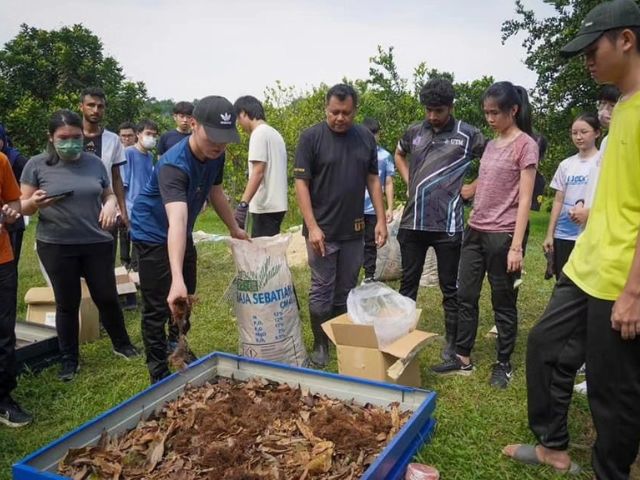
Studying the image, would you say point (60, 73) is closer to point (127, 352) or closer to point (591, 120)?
point (127, 352)

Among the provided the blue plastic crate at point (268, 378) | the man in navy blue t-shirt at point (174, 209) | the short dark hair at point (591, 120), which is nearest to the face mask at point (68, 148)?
the man in navy blue t-shirt at point (174, 209)

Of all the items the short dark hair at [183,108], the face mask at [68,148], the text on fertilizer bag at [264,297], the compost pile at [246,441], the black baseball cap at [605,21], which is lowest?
the compost pile at [246,441]

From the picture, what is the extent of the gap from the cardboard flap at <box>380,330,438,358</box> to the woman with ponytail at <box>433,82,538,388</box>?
47 cm

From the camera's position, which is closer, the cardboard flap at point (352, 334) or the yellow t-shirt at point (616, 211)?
the yellow t-shirt at point (616, 211)

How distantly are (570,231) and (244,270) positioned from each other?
2336 mm

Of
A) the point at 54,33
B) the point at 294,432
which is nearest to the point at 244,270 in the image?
the point at 294,432

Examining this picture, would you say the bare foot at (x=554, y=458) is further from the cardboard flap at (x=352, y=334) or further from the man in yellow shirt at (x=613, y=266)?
the cardboard flap at (x=352, y=334)

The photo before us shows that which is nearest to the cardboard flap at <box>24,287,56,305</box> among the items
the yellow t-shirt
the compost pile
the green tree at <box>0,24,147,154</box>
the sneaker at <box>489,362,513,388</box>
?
the compost pile

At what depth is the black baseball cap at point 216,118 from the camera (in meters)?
2.66

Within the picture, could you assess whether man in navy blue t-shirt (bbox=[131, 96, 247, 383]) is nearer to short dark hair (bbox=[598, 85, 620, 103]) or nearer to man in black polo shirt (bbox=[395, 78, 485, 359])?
man in black polo shirt (bbox=[395, 78, 485, 359])

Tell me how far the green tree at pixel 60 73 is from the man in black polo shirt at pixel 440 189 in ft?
58.5

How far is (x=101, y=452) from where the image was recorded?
90.5 inches

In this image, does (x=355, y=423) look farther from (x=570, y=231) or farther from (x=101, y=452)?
(x=570, y=231)

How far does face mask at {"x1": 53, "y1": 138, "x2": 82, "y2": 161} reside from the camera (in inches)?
135
